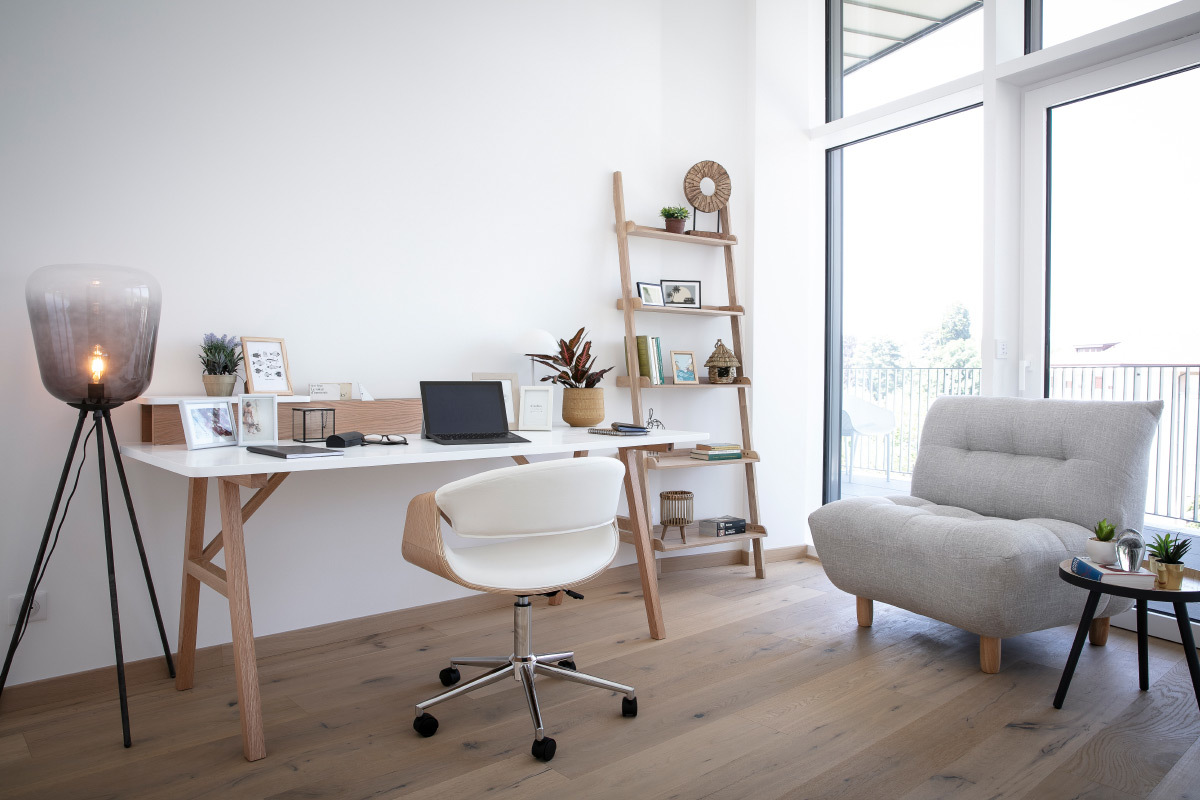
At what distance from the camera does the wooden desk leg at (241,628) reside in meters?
1.98

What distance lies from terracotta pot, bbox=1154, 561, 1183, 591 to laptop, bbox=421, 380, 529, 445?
1940 mm

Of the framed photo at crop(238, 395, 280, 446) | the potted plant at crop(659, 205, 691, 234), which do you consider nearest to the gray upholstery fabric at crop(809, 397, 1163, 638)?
the potted plant at crop(659, 205, 691, 234)

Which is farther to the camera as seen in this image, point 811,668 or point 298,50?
point 298,50

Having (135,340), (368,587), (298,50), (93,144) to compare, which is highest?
(298,50)

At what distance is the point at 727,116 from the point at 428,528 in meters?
2.97

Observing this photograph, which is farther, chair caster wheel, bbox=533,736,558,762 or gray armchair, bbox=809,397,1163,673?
gray armchair, bbox=809,397,1163,673

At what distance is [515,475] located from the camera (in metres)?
1.92

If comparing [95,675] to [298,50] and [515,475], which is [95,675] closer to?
[515,475]

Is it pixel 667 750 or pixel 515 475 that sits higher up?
pixel 515 475

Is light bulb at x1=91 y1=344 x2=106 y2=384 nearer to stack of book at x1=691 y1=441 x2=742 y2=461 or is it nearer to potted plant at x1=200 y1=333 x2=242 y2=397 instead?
potted plant at x1=200 y1=333 x2=242 y2=397

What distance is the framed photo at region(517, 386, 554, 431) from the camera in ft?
10.0

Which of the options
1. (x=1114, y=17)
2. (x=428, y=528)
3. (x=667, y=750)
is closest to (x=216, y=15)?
(x=428, y=528)

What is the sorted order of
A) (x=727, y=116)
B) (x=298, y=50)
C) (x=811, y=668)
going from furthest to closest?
1. (x=727, y=116)
2. (x=298, y=50)
3. (x=811, y=668)

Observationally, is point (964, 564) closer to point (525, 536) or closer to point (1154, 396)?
point (1154, 396)
